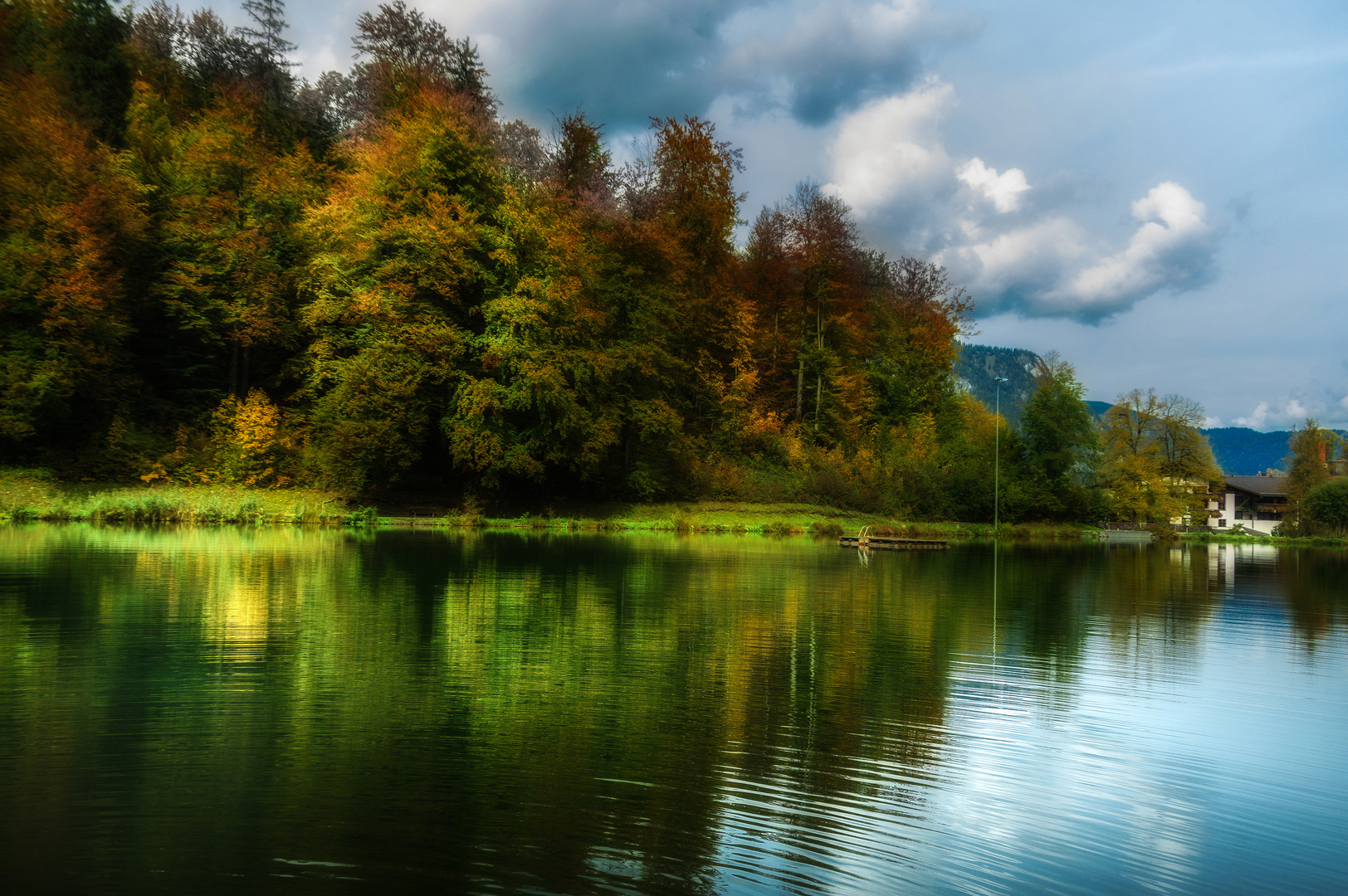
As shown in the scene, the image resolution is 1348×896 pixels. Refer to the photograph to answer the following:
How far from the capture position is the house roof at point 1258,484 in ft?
307

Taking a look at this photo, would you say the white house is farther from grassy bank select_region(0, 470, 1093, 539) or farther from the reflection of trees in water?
the reflection of trees in water

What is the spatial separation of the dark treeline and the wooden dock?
802 centimetres

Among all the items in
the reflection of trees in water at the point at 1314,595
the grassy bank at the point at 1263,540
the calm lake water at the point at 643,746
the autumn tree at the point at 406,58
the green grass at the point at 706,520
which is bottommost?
the grassy bank at the point at 1263,540

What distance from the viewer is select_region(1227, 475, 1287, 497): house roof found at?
93625 millimetres

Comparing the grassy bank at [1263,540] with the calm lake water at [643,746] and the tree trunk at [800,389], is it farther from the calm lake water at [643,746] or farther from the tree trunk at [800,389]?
the calm lake water at [643,746]

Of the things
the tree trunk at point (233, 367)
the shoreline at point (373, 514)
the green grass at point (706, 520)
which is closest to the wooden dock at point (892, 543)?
the green grass at point (706, 520)

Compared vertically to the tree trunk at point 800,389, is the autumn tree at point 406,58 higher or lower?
higher

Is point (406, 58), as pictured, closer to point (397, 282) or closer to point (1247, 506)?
point (397, 282)

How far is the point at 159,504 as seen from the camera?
3191 centimetres

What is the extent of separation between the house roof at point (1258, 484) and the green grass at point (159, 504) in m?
94.8

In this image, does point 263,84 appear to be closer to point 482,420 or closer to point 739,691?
point 482,420

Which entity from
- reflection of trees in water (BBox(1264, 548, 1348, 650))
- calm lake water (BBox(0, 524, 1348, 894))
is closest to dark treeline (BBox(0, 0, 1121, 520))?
reflection of trees in water (BBox(1264, 548, 1348, 650))

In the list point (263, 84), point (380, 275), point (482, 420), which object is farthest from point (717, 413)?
point (263, 84)

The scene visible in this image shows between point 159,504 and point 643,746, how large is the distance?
3195 centimetres
